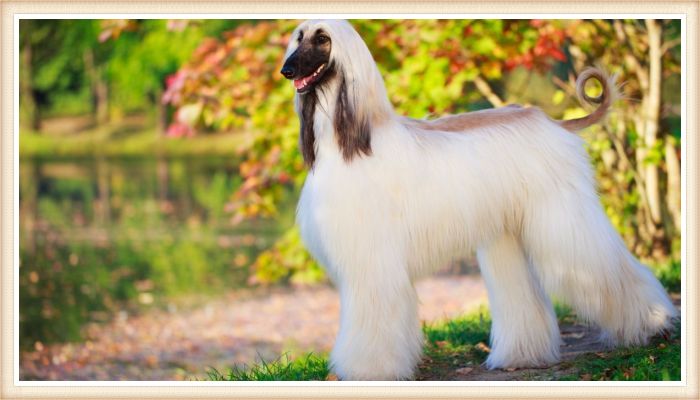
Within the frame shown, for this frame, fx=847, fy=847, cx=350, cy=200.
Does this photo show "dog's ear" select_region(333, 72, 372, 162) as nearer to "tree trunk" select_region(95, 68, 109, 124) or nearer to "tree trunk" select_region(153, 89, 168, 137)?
"tree trunk" select_region(153, 89, 168, 137)

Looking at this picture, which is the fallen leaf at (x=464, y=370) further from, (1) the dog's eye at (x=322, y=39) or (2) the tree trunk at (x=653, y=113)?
(2) the tree trunk at (x=653, y=113)

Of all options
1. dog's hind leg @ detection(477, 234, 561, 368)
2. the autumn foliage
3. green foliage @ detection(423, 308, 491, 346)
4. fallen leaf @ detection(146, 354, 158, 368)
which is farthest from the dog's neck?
fallen leaf @ detection(146, 354, 158, 368)

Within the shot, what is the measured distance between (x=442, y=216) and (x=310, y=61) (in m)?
0.86

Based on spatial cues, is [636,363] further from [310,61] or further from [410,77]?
[410,77]

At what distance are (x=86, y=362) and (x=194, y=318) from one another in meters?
1.78

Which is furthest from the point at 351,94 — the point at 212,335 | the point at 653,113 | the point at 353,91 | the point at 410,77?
the point at 212,335

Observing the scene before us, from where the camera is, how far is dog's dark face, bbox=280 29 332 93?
335 cm

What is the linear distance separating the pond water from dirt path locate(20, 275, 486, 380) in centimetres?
49

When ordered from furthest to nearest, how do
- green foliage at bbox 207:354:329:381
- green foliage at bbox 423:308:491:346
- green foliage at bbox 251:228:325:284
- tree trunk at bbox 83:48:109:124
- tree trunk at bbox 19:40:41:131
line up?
tree trunk at bbox 83:48:109:124, tree trunk at bbox 19:40:41:131, green foliage at bbox 251:228:325:284, green foliage at bbox 423:308:491:346, green foliage at bbox 207:354:329:381

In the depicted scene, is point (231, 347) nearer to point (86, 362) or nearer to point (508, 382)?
point (86, 362)

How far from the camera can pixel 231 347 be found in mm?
7691

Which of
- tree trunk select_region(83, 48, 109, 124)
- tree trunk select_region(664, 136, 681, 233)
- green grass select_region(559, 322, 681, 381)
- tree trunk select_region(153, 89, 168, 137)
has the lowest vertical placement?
green grass select_region(559, 322, 681, 381)

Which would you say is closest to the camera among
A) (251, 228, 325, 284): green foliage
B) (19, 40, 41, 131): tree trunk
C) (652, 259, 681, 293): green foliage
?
(652, 259, 681, 293): green foliage

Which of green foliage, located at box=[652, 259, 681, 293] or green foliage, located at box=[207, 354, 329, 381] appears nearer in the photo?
green foliage, located at box=[207, 354, 329, 381]
